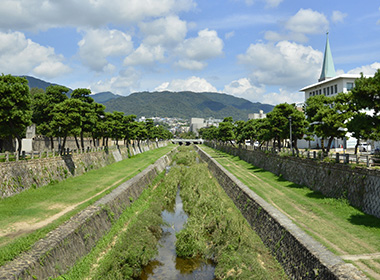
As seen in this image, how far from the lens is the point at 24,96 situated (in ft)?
97.8

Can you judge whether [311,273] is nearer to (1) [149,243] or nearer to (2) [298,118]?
(1) [149,243]

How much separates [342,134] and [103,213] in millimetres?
24703

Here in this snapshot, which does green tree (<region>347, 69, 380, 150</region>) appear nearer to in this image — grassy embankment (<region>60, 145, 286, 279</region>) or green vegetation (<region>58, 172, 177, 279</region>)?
grassy embankment (<region>60, 145, 286, 279</region>)

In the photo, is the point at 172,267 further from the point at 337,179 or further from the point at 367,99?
the point at 367,99

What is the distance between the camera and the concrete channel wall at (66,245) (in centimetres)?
1154

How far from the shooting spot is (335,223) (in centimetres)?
1780

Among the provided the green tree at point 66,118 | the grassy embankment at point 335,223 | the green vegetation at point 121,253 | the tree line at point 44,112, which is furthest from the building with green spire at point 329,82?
the green vegetation at point 121,253

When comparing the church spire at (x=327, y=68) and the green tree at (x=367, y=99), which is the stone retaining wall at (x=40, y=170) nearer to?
the green tree at (x=367, y=99)

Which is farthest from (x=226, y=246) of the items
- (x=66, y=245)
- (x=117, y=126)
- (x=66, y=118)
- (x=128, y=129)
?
(x=128, y=129)

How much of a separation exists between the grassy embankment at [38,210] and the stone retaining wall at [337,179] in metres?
18.7

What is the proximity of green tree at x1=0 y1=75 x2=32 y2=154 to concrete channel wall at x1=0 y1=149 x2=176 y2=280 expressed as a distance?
40.8 feet

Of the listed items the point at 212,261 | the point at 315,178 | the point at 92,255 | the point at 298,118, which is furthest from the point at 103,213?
the point at 298,118

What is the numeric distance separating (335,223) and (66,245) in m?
14.7

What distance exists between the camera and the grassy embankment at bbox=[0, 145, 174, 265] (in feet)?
47.2
